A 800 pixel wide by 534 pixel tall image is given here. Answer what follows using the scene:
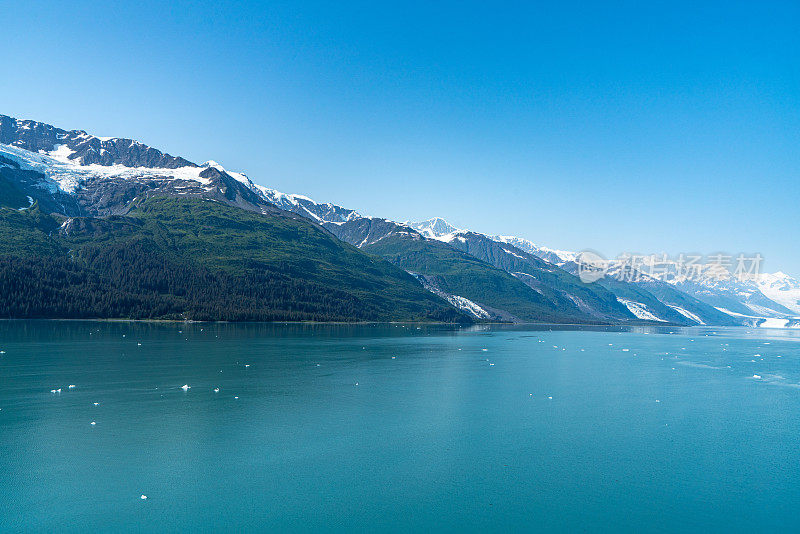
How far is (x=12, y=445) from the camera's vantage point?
124ft

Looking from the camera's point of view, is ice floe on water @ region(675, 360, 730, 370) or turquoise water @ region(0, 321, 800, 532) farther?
ice floe on water @ region(675, 360, 730, 370)

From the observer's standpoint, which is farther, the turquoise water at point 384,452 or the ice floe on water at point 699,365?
the ice floe on water at point 699,365

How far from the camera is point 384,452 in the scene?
1543 inches

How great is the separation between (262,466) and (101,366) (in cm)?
5473

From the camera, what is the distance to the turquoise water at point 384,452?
2844cm

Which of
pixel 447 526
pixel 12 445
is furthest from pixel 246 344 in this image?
pixel 447 526

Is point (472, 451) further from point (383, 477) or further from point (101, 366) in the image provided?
point (101, 366)

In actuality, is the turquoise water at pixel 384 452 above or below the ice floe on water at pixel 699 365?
below

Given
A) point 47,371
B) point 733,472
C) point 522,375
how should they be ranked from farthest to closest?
point 522,375, point 47,371, point 733,472

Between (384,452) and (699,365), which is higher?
(699,365)

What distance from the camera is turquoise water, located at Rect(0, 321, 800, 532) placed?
93.3 ft

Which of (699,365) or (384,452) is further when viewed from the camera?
(699,365)

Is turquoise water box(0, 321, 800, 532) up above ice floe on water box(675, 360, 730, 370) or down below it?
below

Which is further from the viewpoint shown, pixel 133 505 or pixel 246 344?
pixel 246 344
